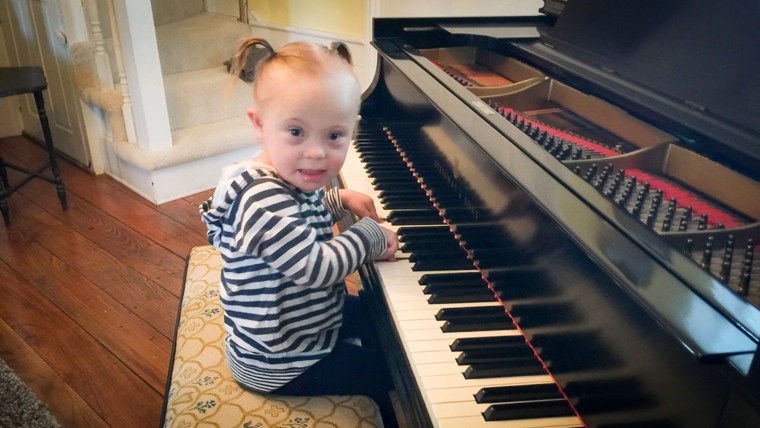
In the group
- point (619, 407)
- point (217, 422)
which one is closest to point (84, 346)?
point (217, 422)

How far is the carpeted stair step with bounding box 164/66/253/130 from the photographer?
3.23m

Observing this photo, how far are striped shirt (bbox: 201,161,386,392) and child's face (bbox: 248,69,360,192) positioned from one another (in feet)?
0.15

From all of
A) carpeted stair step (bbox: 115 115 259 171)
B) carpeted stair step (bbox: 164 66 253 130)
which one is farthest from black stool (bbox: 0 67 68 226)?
carpeted stair step (bbox: 164 66 253 130)

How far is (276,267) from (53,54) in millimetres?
3099

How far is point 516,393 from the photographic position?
79 centimetres

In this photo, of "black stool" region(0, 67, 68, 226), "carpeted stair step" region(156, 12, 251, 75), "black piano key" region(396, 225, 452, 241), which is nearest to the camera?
"black piano key" region(396, 225, 452, 241)

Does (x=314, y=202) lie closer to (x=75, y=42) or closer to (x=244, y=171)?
(x=244, y=171)

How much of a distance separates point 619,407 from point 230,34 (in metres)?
3.54

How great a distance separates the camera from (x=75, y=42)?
313 centimetres

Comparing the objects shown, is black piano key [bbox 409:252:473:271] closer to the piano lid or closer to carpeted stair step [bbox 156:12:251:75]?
the piano lid

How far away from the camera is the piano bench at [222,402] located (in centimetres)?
106

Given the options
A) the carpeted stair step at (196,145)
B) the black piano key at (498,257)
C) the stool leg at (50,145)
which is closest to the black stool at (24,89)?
the stool leg at (50,145)

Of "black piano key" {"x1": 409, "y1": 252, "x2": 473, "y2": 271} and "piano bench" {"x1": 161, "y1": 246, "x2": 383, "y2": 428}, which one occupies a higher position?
"black piano key" {"x1": 409, "y1": 252, "x2": 473, "y2": 271}

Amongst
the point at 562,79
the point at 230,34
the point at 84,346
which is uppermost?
the point at 562,79
